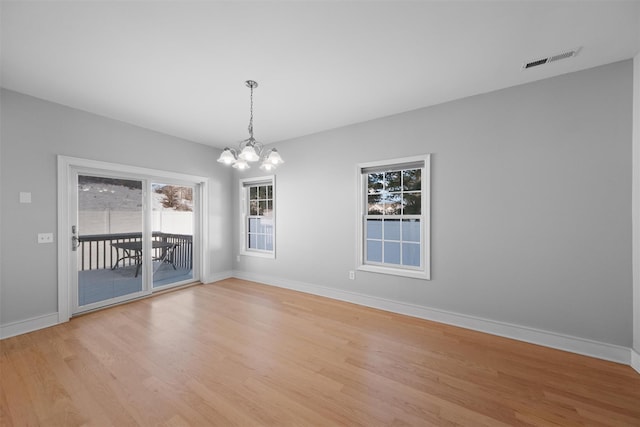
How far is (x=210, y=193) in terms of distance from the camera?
4.70m

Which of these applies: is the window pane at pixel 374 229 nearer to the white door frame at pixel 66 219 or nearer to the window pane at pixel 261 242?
the window pane at pixel 261 242

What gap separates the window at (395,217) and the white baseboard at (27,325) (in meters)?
4.01

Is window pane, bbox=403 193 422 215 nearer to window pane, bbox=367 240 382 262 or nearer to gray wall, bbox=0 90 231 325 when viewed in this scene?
window pane, bbox=367 240 382 262

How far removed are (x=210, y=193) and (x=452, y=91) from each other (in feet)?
14.4

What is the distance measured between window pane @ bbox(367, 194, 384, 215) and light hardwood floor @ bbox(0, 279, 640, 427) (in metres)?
1.53

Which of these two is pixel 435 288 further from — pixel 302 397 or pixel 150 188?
pixel 150 188

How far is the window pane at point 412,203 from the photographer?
10.5ft

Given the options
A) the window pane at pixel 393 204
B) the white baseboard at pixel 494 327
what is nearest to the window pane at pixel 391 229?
the window pane at pixel 393 204

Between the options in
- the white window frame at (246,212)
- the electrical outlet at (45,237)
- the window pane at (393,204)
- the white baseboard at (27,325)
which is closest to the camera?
the white baseboard at (27,325)

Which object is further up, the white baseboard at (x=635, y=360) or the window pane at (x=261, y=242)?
the window pane at (x=261, y=242)

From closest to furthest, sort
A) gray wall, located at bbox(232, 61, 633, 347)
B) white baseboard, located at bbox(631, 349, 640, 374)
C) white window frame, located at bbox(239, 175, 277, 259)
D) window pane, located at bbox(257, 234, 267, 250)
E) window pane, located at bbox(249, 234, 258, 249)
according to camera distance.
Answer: white baseboard, located at bbox(631, 349, 640, 374)
gray wall, located at bbox(232, 61, 633, 347)
white window frame, located at bbox(239, 175, 277, 259)
window pane, located at bbox(257, 234, 267, 250)
window pane, located at bbox(249, 234, 258, 249)

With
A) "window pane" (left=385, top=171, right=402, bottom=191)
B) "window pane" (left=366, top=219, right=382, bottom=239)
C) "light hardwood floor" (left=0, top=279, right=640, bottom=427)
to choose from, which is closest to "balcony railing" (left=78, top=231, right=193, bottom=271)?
"light hardwood floor" (left=0, top=279, right=640, bottom=427)

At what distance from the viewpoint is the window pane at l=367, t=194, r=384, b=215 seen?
3.54m

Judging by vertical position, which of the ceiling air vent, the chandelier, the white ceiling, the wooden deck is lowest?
the wooden deck
